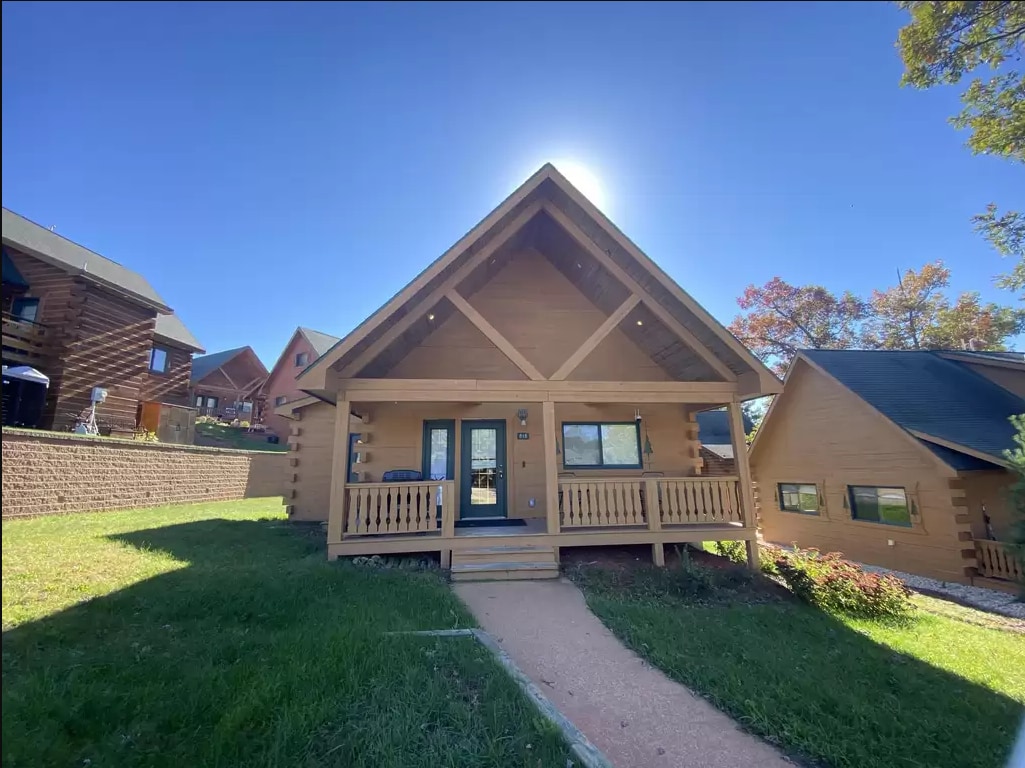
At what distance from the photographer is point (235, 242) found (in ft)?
7.14

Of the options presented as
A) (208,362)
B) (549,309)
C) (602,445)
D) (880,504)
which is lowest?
(880,504)

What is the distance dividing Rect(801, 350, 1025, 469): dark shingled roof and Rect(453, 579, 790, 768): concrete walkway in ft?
32.3

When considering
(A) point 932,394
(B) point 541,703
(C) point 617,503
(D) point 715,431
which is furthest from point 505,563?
(D) point 715,431

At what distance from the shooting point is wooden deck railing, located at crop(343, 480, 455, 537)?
22.6 ft

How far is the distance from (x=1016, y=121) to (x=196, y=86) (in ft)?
13.0

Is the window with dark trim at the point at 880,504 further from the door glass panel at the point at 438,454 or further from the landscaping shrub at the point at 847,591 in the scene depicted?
the door glass panel at the point at 438,454

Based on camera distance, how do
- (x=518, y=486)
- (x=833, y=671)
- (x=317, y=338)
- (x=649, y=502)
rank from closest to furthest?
(x=833, y=671)
(x=649, y=502)
(x=518, y=486)
(x=317, y=338)

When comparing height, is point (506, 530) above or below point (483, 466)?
below

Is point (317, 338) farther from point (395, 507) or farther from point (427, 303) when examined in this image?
point (395, 507)

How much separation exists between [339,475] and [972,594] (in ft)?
40.6

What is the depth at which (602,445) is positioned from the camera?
961cm

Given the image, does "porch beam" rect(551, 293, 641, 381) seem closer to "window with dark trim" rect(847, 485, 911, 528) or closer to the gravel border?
the gravel border

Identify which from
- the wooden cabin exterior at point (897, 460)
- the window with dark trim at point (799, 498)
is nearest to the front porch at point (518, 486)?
the wooden cabin exterior at point (897, 460)

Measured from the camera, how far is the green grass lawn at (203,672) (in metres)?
1.46
